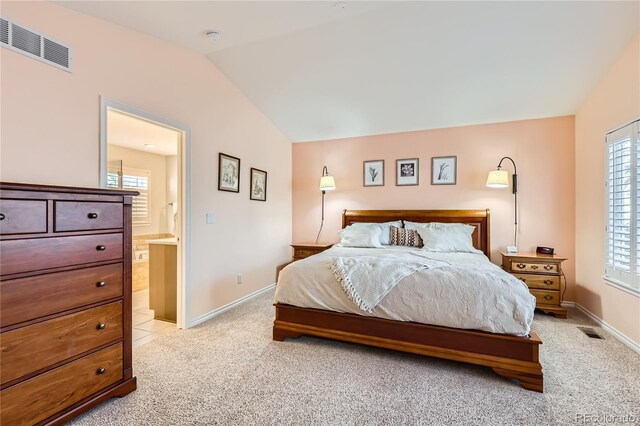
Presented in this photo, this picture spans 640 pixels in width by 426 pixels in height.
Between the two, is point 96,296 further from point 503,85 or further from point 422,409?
point 503,85

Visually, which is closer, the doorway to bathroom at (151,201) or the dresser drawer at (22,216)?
the dresser drawer at (22,216)

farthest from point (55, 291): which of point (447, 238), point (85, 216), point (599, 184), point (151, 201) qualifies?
point (599, 184)

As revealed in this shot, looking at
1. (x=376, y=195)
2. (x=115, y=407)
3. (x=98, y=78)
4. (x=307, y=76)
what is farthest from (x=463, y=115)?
(x=115, y=407)

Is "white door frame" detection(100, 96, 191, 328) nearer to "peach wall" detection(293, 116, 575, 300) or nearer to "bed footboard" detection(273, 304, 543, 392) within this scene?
"bed footboard" detection(273, 304, 543, 392)

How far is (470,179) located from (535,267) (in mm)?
1431

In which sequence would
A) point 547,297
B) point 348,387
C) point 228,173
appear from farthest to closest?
point 228,173 < point 547,297 < point 348,387

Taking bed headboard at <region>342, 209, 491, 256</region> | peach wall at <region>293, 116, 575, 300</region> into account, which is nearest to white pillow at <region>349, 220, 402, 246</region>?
bed headboard at <region>342, 209, 491, 256</region>

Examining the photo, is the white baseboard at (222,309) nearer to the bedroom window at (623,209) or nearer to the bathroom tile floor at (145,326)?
the bathroom tile floor at (145,326)

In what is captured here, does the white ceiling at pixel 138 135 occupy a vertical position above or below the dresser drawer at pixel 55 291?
above

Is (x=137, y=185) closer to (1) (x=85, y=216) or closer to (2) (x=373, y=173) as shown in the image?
(1) (x=85, y=216)

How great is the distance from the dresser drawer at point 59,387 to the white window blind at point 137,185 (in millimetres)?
3683

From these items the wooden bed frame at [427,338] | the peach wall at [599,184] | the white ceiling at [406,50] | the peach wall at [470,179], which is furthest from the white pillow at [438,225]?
the wooden bed frame at [427,338]

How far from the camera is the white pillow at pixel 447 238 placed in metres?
3.66

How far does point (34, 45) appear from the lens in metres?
1.92
